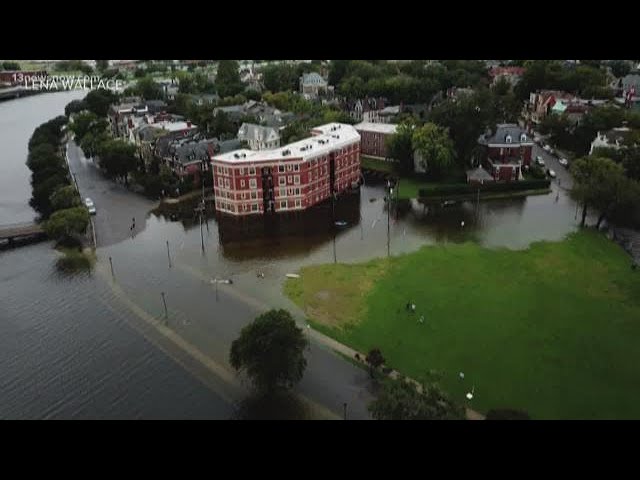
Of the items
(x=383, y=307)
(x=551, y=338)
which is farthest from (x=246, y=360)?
(x=551, y=338)

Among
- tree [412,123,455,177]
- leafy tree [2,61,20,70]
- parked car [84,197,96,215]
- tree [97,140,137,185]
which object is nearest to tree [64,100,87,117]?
tree [97,140,137,185]

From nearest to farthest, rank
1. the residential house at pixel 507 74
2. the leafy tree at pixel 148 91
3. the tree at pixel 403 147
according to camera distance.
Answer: the tree at pixel 403 147 → the residential house at pixel 507 74 → the leafy tree at pixel 148 91

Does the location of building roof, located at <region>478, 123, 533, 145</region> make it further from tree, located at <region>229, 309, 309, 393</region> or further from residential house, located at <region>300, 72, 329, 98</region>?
residential house, located at <region>300, 72, 329, 98</region>

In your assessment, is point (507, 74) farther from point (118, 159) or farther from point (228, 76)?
point (118, 159)

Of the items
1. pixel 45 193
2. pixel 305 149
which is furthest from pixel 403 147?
pixel 45 193

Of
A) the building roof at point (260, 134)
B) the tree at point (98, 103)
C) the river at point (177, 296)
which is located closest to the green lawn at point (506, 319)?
the river at point (177, 296)

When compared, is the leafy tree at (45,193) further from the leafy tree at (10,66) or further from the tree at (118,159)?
the leafy tree at (10,66)
